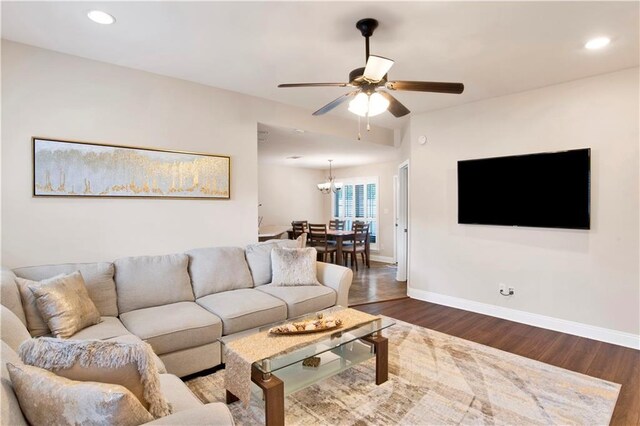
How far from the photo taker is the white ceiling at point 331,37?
2.16 metres

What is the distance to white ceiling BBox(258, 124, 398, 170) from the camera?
478cm

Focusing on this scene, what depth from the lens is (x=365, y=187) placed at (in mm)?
8211

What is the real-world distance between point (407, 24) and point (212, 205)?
2490 mm

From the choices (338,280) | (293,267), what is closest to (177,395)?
(293,267)

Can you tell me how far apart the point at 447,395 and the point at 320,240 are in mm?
4441

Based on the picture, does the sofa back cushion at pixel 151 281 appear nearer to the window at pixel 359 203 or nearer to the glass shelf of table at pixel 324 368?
the glass shelf of table at pixel 324 368

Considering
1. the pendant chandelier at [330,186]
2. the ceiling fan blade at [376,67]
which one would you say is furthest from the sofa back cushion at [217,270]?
the pendant chandelier at [330,186]

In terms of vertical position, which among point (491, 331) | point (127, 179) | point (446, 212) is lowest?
point (491, 331)

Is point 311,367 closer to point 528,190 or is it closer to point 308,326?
point 308,326

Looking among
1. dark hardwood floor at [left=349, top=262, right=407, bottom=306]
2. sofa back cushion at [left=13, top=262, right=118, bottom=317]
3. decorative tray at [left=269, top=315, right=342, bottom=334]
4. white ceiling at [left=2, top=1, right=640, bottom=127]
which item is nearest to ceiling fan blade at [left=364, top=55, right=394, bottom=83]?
white ceiling at [left=2, top=1, right=640, bottom=127]

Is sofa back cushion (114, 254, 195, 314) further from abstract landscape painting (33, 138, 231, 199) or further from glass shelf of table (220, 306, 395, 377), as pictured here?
glass shelf of table (220, 306, 395, 377)

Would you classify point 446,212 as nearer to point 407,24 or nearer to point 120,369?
point 407,24

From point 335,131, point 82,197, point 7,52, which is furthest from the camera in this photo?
point 335,131

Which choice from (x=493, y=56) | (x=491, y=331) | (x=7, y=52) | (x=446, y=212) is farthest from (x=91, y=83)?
(x=491, y=331)
